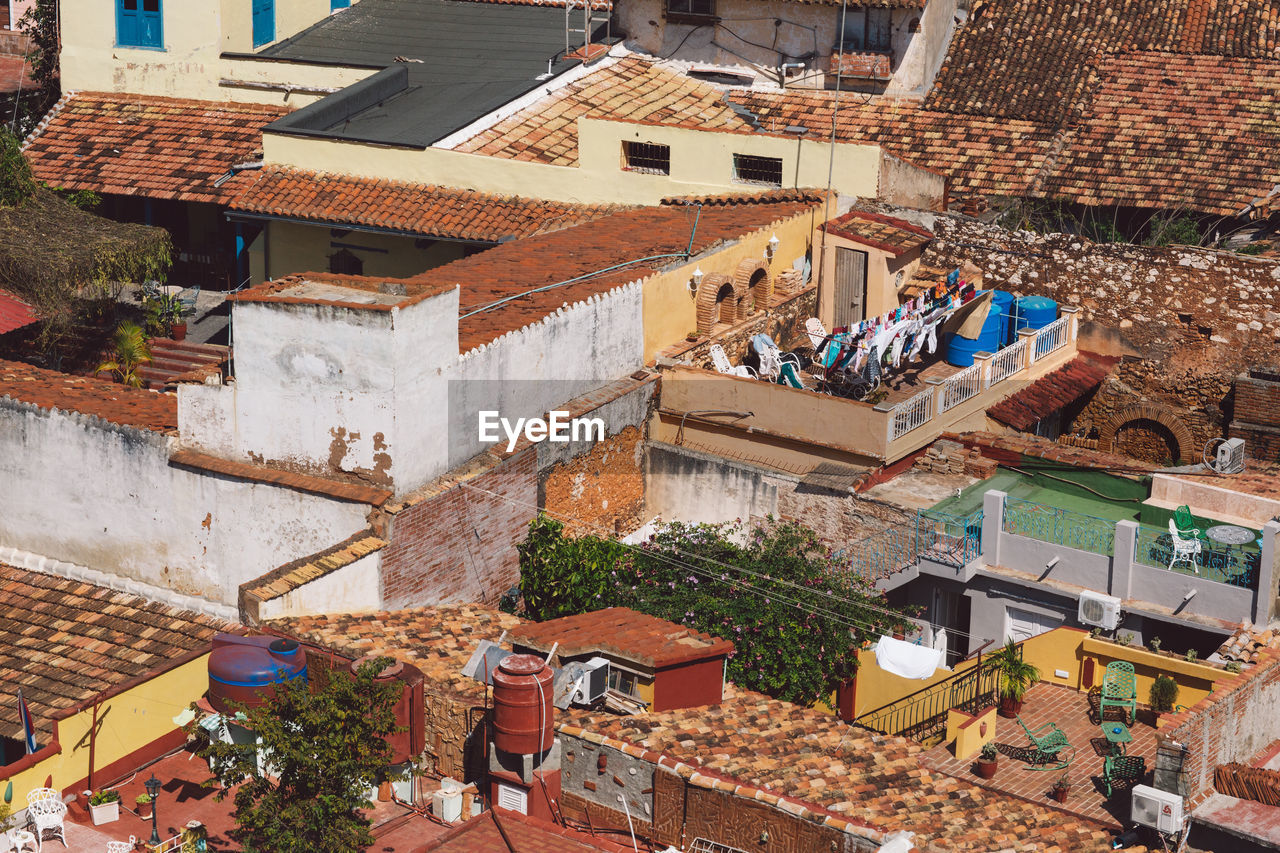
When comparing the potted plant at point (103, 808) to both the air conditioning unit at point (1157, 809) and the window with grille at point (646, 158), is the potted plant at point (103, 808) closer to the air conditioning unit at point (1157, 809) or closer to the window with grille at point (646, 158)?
the air conditioning unit at point (1157, 809)

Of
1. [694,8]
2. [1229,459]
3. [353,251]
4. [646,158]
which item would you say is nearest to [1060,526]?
[1229,459]

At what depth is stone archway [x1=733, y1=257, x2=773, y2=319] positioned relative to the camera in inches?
1211

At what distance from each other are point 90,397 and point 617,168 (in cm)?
1059

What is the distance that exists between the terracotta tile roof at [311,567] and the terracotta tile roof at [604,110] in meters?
11.5

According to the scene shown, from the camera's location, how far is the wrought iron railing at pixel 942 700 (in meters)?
24.7

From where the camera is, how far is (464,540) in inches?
1006

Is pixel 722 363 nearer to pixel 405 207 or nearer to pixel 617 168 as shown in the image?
pixel 617 168

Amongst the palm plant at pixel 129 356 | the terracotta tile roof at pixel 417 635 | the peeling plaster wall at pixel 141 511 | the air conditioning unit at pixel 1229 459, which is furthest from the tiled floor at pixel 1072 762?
the palm plant at pixel 129 356

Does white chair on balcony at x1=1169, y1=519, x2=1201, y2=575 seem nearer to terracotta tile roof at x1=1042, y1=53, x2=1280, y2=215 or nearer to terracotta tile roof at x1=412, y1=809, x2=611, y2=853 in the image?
terracotta tile roof at x1=412, y1=809, x2=611, y2=853

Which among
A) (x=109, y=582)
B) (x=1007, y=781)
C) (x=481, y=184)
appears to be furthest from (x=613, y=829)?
(x=481, y=184)

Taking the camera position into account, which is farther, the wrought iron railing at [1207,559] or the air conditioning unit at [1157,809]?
the wrought iron railing at [1207,559]

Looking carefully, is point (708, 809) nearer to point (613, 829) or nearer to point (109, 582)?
point (613, 829)

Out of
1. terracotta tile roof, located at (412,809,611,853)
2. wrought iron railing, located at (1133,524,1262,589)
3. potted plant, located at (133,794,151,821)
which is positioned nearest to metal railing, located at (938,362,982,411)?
wrought iron railing, located at (1133,524,1262,589)

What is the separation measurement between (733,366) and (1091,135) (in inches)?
419
